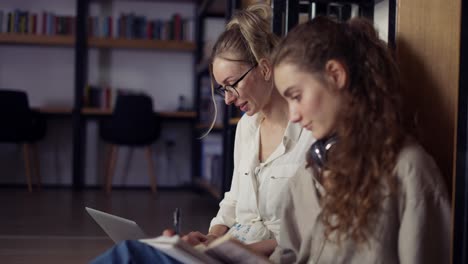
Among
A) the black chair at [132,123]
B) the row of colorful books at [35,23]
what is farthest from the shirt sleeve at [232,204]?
the row of colorful books at [35,23]

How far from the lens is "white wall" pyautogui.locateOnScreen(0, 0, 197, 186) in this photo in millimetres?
5320

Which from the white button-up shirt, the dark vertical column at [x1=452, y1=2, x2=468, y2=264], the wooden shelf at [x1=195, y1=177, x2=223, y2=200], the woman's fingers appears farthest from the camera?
the wooden shelf at [x1=195, y1=177, x2=223, y2=200]

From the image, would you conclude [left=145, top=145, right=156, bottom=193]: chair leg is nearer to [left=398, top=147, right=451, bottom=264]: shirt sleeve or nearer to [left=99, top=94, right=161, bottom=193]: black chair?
[left=99, top=94, right=161, bottom=193]: black chair

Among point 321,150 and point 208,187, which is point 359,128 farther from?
point 208,187

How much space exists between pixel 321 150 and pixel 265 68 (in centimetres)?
48

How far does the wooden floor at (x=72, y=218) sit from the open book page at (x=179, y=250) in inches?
55.8

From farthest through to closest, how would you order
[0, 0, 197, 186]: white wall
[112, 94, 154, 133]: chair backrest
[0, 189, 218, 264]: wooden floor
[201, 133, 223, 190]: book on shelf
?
[0, 0, 197, 186]: white wall
[112, 94, 154, 133]: chair backrest
[201, 133, 223, 190]: book on shelf
[0, 189, 218, 264]: wooden floor

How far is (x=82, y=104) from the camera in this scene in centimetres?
507

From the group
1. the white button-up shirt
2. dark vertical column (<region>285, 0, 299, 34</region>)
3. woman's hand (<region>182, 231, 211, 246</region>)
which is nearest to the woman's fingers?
woman's hand (<region>182, 231, 211, 246</region>)

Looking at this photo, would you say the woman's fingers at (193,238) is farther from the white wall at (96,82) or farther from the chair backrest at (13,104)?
the white wall at (96,82)

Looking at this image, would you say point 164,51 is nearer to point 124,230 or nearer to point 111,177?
point 111,177

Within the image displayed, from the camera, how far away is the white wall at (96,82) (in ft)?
17.5

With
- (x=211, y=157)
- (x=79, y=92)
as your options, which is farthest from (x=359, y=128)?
(x=79, y=92)

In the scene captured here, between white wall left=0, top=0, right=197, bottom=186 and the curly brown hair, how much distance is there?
14.9 ft
